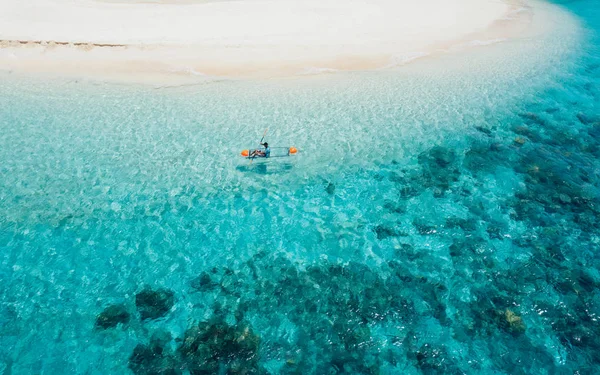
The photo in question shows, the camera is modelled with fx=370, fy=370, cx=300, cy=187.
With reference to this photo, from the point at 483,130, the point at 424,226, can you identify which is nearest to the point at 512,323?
the point at 424,226

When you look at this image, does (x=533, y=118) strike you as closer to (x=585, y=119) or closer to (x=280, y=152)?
(x=585, y=119)

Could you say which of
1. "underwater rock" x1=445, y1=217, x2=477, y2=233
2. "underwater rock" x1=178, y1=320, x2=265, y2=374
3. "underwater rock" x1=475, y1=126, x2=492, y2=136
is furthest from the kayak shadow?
"underwater rock" x1=475, y1=126, x2=492, y2=136

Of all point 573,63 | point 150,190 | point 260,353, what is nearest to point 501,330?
point 260,353

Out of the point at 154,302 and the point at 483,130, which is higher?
the point at 483,130

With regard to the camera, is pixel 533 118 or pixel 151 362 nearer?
pixel 151 362

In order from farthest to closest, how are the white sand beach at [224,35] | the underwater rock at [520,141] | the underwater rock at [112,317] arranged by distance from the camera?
the white sand beach at [224,35], the underwater rock at [520,141], the underwater rock at [112,317]

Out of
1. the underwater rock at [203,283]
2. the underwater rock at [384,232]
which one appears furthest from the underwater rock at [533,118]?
the underwater rock at [203,283]

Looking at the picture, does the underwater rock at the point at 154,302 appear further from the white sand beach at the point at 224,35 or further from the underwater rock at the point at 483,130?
the underwater rock at the point at 483,130

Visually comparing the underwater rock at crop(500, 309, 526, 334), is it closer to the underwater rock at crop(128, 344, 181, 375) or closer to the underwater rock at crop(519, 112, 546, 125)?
the underwater rock at crop(128, 344, 181, 375)
